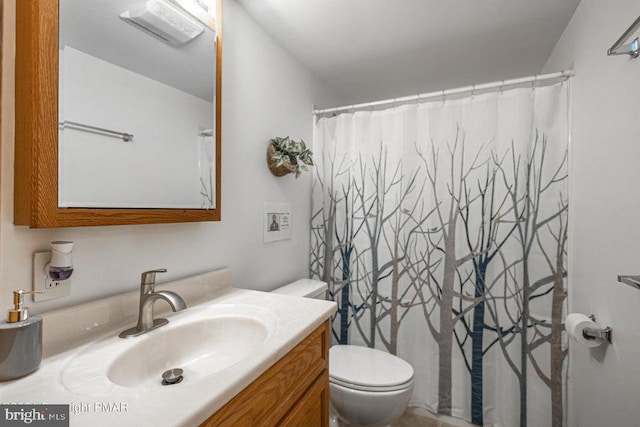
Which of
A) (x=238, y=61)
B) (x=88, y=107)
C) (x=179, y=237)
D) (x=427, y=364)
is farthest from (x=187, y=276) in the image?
(x=427, y=364)

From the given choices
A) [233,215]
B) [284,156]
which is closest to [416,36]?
[284,156]

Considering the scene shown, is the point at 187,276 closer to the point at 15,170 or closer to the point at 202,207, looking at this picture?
the point at 202,207

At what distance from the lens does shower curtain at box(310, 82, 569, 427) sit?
153cm

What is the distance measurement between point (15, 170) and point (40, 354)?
1.48ft

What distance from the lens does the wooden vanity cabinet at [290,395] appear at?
2.25 feet

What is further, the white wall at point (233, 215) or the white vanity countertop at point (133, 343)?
the white wall at point (233, 215)

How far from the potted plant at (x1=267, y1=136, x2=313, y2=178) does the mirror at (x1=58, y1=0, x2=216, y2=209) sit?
475mm

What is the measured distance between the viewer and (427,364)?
1798 mm

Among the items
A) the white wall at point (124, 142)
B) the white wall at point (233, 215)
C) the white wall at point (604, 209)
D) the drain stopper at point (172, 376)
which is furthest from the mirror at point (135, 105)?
the white wall at point (604, 209)

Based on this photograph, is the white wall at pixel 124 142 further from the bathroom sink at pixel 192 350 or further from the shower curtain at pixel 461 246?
the shower curtain at pixel 461 246

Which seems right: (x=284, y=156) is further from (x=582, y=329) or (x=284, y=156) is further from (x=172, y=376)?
(x=582, y=329)

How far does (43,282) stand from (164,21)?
3.11 feet

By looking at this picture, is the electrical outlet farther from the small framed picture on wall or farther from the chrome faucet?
the small framed picture on wall

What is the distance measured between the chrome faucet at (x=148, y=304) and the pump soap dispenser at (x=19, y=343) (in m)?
0.22
